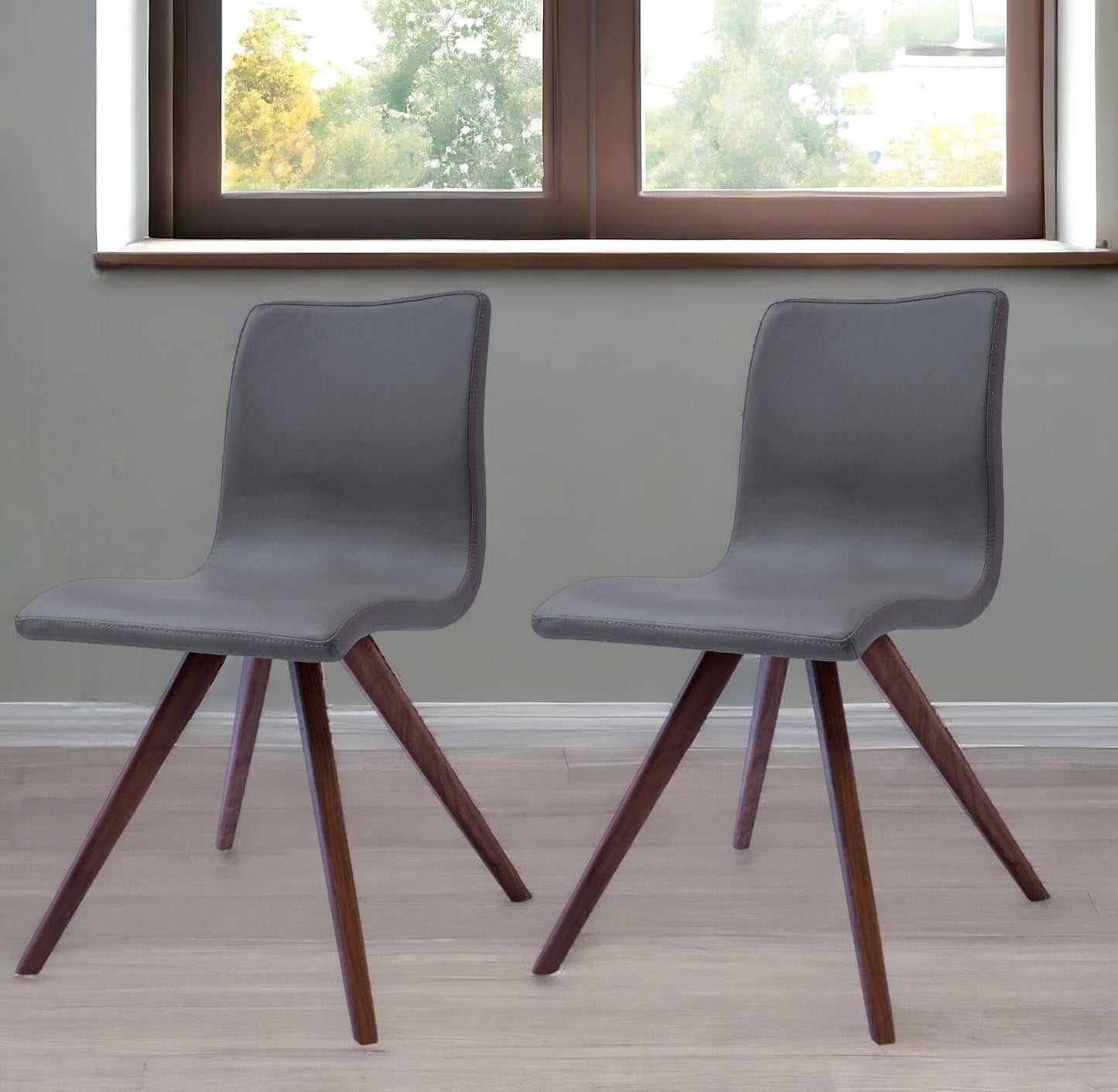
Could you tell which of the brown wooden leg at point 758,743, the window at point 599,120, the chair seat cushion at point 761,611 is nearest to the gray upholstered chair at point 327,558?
the chair seat cushion at point 761,611

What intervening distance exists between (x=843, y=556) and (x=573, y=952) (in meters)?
A: 0.66

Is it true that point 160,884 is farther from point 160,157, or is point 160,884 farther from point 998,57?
point 998,57

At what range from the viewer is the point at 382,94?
8.13 feet

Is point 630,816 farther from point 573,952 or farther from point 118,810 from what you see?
point 118,810

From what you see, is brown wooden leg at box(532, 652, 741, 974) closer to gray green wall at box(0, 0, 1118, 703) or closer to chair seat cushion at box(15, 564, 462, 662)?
chair seat cushion at box(15, 564, 462, 662)

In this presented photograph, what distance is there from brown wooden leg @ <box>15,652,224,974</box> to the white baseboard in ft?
2.95

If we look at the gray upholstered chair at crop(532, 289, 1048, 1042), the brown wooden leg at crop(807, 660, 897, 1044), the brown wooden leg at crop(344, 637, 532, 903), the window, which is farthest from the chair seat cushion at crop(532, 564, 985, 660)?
the window

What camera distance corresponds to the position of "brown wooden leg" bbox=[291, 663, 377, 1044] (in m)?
Answer: 1.28

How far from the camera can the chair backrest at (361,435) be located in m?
1.65

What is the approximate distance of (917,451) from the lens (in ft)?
5.49

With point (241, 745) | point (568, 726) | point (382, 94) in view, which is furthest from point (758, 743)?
point (382, 94)

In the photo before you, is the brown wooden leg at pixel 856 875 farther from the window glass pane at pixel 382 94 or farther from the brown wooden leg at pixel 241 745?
the window glass pane at pixel 382 94

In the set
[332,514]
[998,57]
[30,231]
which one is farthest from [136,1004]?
[998,57]

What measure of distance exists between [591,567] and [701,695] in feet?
2.98
